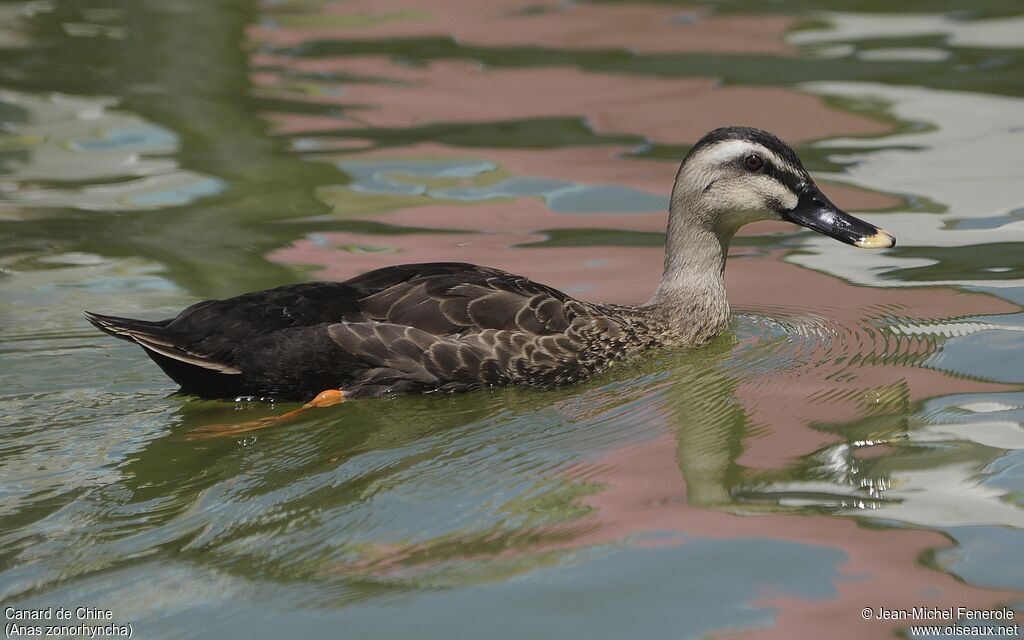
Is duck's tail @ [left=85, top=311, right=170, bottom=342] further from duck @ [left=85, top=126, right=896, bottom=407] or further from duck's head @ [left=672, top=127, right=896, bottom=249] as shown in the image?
duck's head @ [left=672, top=127, right=896, bottom=249]

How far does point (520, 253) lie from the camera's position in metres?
9.67

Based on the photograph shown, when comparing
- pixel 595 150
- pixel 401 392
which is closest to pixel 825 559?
pixel 401 392

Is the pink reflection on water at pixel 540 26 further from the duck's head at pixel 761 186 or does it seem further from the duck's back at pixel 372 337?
the duck's back at pixel 372 337

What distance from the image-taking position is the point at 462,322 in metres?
7.20

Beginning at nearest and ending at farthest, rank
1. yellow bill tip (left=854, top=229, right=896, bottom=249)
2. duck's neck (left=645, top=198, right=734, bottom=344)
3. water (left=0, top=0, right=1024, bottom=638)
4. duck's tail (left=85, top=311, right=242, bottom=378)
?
water (left=0, top=0, right=1024, bottom=638) < duck's tail (left=85, top=311, right=242, bottom=378) < yellow bill tip (left=854, top=229, right=896, bottom=249) < duck's neck (left=645, top=198, right=734, bottom=344)

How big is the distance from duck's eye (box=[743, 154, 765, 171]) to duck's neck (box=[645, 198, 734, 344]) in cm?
39

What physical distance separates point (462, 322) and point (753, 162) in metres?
1.89

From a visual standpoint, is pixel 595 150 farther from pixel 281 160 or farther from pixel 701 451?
pixel 701 451

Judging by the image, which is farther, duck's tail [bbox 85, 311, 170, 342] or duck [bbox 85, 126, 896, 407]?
duck [bbox 85, 126, 896, 407]

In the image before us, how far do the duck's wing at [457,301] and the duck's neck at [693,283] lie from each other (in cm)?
78

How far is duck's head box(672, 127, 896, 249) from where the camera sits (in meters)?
7.86

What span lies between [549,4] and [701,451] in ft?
30.7

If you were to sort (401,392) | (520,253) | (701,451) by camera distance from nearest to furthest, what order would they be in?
(701,451) → (401,392) → (520,253)

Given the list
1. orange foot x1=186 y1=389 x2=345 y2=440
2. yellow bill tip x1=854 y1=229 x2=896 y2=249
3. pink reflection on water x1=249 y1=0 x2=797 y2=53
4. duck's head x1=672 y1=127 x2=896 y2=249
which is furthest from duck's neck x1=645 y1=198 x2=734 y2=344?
pink reflection on water x1=249 y1=0 x2=797 y2=53
